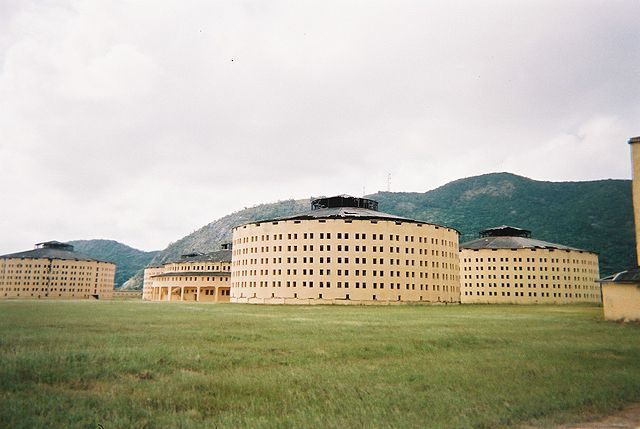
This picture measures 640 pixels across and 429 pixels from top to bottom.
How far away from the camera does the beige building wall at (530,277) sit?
10231 cm

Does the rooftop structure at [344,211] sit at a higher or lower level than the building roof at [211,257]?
higher

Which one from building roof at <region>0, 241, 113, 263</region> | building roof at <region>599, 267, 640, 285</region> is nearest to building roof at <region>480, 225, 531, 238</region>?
building roof at <region>599, 267, 640, 285</region>

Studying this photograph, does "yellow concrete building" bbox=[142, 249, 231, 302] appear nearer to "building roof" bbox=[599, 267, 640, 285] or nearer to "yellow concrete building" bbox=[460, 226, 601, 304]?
"yellow concrete building" bbox=[460, 226, 601, 304]

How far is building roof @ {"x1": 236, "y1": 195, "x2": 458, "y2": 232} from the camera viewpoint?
75.2 metres

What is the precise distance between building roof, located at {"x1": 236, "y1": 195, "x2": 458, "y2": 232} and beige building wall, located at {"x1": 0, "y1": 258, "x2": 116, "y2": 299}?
80438 millimetres

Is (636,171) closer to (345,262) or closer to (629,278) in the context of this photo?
(629,278)

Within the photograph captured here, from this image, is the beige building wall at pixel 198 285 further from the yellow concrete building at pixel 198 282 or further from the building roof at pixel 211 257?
the building roof at pixel 211 257

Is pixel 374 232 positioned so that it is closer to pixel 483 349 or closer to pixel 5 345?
pixel 483 349

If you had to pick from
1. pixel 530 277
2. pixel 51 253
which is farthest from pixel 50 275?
pixel 530 277

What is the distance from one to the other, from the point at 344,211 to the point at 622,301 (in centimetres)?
5028

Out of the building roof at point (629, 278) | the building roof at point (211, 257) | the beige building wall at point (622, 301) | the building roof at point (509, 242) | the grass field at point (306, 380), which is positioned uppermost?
the building roof at point (509, 242)

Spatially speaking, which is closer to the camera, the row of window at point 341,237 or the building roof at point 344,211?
the row of window at point 341,237

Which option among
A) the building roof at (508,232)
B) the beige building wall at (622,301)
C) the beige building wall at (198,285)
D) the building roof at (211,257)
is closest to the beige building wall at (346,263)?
the beige building wall at (198,285)

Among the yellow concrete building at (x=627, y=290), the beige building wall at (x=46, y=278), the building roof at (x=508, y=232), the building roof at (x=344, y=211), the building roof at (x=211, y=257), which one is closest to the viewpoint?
the yellow concrete building at (x=627, y=290)
